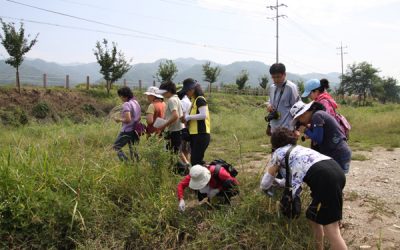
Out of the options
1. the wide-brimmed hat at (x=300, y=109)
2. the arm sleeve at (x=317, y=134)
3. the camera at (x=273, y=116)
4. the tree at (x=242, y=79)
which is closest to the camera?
the arm sleeve at (x=317, y=134)

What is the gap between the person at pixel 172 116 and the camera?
484 centimetres

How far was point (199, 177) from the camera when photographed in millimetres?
3521

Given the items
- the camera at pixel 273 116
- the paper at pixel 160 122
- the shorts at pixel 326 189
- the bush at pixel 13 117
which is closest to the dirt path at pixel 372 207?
the shorts at pixel 326 189

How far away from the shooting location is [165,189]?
12.9ft

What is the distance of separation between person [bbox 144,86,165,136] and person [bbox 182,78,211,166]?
670 mm

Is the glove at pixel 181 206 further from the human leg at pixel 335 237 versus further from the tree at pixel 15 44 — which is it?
the tree at pixel 15 44

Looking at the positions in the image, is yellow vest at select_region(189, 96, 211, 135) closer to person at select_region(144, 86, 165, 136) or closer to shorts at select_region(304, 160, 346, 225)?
person at select_region(144, 86, 165, 136)

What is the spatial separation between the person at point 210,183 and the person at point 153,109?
159 cm

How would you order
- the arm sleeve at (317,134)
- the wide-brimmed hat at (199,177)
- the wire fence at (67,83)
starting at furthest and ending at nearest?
1. the wire fence at (67,83)
2. the wide-brimmed hat at (199,177)
3. the arm sleeve at (317,134)

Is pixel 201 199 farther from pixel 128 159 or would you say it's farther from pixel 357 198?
pixel 357 198

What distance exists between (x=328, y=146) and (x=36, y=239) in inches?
113

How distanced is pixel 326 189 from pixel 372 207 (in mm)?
1758

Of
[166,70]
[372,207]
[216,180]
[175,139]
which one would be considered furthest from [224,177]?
[166,70]

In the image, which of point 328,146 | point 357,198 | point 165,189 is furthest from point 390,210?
point 165,189
